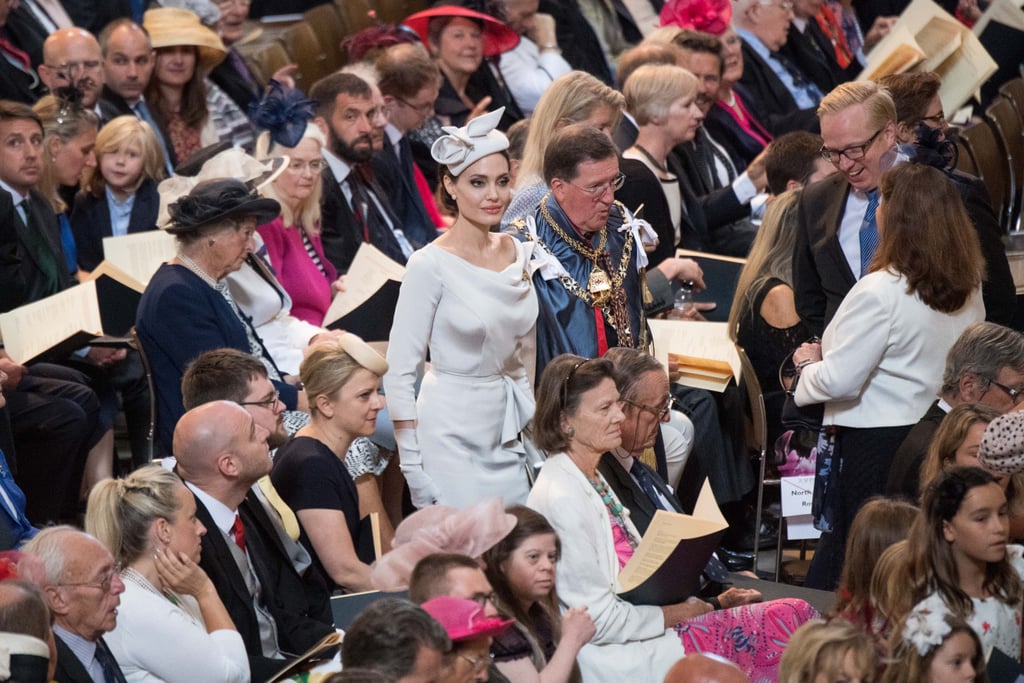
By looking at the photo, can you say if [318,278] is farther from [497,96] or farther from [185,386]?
[497,96]

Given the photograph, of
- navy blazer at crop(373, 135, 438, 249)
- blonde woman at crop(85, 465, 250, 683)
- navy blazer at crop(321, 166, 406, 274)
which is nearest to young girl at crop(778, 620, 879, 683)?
blonde woman at crop(85, 465, 250, 683)

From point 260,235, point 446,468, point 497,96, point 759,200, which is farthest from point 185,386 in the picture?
point 497,96

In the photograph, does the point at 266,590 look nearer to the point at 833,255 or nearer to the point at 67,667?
the point at 67,667

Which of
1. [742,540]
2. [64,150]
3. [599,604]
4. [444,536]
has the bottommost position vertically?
[742,540]

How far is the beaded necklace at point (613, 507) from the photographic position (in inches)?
168

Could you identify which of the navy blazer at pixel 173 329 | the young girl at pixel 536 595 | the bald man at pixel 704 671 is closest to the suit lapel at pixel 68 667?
the young girl at pixel 536 595

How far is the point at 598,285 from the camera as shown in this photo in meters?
4.83

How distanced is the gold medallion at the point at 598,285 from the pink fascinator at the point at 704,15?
12.3 ft

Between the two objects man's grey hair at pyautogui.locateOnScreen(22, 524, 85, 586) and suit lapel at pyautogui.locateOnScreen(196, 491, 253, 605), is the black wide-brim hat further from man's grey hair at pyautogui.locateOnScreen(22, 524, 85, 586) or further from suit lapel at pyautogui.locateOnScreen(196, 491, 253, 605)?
man's grey hair at pyautogui.locateOnScreen(22, 524, 85, 586)

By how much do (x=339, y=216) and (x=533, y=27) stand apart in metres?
2.61

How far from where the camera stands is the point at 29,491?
5.32 meters

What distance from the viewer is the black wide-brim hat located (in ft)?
17.0

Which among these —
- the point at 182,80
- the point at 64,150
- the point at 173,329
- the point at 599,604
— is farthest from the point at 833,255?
the point at 182,80

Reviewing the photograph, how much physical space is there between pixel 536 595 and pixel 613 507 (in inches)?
18.6
